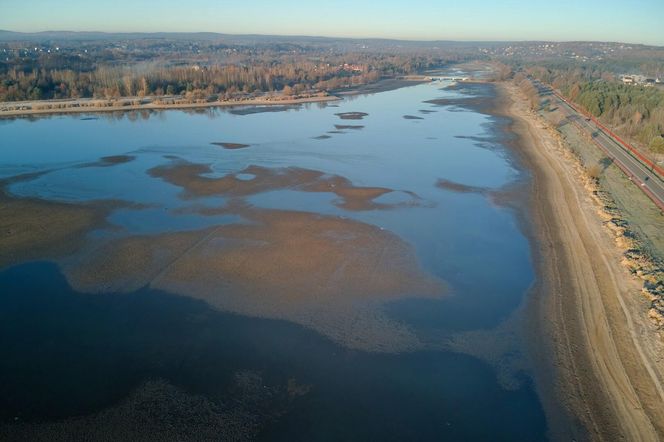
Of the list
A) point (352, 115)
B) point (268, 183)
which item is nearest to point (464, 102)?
point (352, 115)

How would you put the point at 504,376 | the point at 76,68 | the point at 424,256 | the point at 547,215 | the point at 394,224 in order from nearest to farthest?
1. the point at 504,376
2. the point at 424,256
3. the point at 394,224
4. the point at 547,215
5. the point at 76,68

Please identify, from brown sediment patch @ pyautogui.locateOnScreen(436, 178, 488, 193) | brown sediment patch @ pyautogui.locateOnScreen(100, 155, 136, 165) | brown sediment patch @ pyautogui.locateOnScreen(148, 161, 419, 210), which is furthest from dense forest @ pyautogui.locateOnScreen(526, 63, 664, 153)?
brown sediment patch @ pyautogui.locateOnScreen(100, 155, 136, 165)

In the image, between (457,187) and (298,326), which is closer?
(298,326)

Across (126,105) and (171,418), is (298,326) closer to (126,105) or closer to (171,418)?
(171,418)

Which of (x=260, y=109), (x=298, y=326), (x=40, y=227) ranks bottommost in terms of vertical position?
(x=298, y=326)

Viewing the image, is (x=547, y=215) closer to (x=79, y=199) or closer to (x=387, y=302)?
→ (x=387, y=302)

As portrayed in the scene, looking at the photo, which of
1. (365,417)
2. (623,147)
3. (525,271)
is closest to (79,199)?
(365,417)

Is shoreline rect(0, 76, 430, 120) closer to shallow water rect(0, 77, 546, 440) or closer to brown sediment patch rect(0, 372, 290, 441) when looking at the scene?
shallow water rect(0, 77, 546, 440)
